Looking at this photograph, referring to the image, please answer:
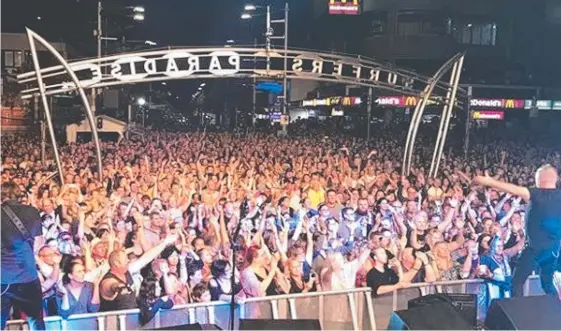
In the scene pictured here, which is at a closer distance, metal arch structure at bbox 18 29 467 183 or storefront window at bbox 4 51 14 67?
metal arch structure at bbox 18 29 467 183

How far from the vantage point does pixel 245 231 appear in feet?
17.3

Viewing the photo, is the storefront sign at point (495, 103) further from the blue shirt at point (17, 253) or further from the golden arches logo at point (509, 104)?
the blue shirt at point (17, 253)

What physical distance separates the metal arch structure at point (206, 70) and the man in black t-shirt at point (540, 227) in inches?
139

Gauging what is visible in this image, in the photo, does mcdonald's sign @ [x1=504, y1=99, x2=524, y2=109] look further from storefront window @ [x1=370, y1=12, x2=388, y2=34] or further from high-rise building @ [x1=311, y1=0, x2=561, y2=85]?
storefront window @ [x1=370, y1=12, x2=388, y2=34]

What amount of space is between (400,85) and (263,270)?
4.50m

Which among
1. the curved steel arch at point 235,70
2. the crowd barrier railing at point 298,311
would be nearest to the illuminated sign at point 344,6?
the curved steel arch at point 235,70

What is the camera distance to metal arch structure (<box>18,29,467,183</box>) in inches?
273

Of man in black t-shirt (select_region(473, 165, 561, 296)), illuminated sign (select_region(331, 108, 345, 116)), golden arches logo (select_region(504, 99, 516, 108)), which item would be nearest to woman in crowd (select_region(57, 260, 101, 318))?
man in black t-shirt (select_region(473, 165, 561, 296))

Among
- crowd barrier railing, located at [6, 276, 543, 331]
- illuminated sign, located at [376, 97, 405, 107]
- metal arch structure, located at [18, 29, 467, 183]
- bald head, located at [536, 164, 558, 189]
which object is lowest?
crowd barrier railing, located at [6, 276, 543, 331]

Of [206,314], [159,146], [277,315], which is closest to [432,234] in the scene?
[277,315]

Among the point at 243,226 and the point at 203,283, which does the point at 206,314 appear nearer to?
the point at 203,283

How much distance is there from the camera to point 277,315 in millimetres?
4309

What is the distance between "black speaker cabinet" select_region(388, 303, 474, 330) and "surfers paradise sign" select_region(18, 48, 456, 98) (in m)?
4.31

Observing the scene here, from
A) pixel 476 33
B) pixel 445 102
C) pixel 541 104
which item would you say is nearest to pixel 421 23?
pixel 476 33
